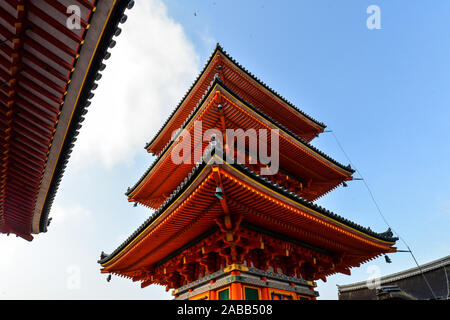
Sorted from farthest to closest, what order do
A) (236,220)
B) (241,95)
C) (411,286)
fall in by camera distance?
(411,286) < (241,95) < (236,220)

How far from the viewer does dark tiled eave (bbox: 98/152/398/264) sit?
21.8ft

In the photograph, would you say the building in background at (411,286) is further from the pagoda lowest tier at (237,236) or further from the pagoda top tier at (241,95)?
the pagoda top tier at (241,95)

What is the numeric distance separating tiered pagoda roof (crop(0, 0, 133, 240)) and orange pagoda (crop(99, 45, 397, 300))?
3.04m

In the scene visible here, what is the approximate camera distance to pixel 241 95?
45.0ft

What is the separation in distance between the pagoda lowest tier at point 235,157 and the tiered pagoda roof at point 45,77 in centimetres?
479

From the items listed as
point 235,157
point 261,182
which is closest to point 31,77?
point 261,182

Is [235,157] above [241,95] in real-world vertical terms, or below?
below

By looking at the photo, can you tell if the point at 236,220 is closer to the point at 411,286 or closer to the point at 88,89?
the point at 88,89

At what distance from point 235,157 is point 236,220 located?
4.00m

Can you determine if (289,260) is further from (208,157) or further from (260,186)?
(208,157)

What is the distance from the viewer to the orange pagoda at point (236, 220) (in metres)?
7.24

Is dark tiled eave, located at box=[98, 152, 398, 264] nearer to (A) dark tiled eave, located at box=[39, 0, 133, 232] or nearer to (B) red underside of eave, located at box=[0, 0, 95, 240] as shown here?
(A) dark tiled eave, located at box=[39, 0, 133, 232]

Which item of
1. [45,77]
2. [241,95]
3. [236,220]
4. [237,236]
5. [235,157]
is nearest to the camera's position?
[45,77]
